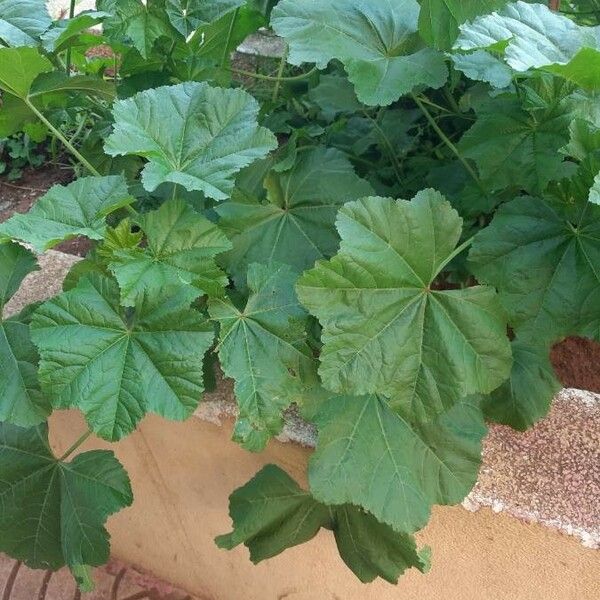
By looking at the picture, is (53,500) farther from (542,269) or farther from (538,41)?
(538,41)

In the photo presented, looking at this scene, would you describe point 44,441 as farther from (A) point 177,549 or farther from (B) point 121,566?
(B) point 121,566

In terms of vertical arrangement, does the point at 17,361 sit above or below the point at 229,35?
below

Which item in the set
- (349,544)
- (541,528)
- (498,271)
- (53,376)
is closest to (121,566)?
(349,544)

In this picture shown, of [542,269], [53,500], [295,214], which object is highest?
[542,269]

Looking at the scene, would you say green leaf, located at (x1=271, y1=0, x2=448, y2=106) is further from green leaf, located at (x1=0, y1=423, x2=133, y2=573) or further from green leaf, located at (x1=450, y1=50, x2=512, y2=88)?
green leaf, located at (x1=0, y1=423, x2=133, y2=573)

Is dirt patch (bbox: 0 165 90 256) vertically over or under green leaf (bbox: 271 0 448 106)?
under

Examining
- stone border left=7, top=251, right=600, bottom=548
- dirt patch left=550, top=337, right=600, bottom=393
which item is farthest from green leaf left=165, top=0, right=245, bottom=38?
dirt patch left=550, top=337, right=600, bottom=393

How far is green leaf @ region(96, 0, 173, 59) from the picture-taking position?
1396 millimetres

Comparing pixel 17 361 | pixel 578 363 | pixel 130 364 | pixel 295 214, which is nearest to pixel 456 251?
pixel 295 214

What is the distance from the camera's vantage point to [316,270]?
38.8 inches

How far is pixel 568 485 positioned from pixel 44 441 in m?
0.93

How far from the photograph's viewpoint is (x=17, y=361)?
1228mm

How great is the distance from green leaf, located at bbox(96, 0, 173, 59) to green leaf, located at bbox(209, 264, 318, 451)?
55 cm

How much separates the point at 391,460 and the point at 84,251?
1.10m
